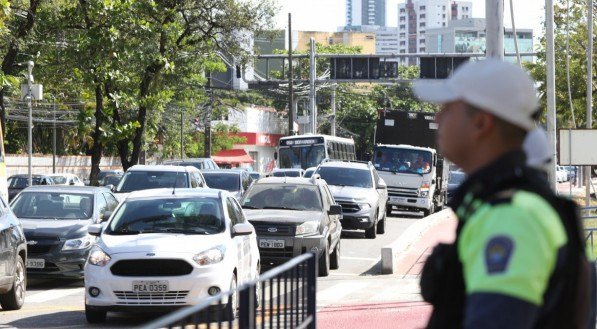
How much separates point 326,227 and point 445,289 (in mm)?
17456

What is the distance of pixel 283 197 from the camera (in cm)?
2202

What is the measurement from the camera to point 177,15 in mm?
39562

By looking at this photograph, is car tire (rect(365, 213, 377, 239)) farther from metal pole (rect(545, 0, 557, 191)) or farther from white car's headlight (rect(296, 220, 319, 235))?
white car's headlight (rect(296, 220, 319, 235))

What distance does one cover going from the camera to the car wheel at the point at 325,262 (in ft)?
66.6

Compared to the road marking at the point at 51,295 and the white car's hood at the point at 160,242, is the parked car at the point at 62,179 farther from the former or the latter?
the white car's hood at the point at 160,242

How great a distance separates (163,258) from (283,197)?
27.5 ft

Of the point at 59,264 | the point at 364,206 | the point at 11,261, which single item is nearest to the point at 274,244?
the point at 59,264

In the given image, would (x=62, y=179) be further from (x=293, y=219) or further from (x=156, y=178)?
(x=293, y=219)

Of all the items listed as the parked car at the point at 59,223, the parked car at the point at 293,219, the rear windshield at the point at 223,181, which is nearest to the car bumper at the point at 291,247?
the parked car at the point at 293,219

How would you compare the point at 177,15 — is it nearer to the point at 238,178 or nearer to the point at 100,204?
the point at 238,178

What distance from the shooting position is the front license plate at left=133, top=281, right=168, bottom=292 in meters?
13.6

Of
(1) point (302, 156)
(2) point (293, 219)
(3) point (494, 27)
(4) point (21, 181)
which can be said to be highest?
(3) point (494, 27)

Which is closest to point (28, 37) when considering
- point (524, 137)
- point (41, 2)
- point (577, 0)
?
point (41, 2)

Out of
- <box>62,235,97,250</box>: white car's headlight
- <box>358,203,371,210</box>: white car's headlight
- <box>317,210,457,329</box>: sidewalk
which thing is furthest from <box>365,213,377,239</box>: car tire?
<box>62,235,97,250</box>: white car's headlight
